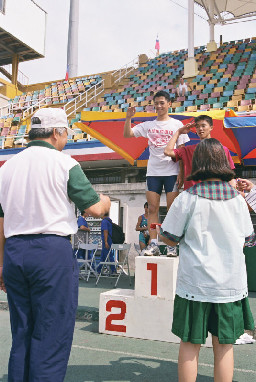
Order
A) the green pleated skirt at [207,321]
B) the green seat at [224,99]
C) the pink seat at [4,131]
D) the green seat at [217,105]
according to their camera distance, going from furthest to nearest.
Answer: the pink seat at [4,131], the green seat at [224,99], the green seat at [217,105], the green pleated skirt at [207,321]

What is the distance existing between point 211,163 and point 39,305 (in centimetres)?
133

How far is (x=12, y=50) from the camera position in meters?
29.5

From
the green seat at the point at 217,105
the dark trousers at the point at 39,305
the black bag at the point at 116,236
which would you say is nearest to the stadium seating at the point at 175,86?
the green seat at the point at 217,105

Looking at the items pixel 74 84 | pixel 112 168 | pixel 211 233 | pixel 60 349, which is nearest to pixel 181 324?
pixel 211 233

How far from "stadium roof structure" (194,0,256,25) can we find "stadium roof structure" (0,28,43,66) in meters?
13.5

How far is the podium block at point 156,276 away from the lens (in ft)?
13.9

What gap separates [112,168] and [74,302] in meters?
12.4

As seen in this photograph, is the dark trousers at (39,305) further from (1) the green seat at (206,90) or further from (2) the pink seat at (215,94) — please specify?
(1) the green seat at (206,90)

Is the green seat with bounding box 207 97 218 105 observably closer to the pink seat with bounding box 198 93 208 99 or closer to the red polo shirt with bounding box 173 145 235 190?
the pink seat with bounding box 198 93 208 99

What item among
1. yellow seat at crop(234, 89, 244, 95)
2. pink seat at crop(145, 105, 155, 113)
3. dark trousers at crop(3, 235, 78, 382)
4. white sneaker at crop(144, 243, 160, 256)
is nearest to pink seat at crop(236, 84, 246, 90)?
yellow seat at crop(234, 89, 244, 95)

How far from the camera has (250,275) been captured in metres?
7.42

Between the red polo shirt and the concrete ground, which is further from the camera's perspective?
the red polo shirt

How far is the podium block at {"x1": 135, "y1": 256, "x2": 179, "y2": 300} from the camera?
4246 millimetres

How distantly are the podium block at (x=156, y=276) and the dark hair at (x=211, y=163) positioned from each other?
2.07 meters
